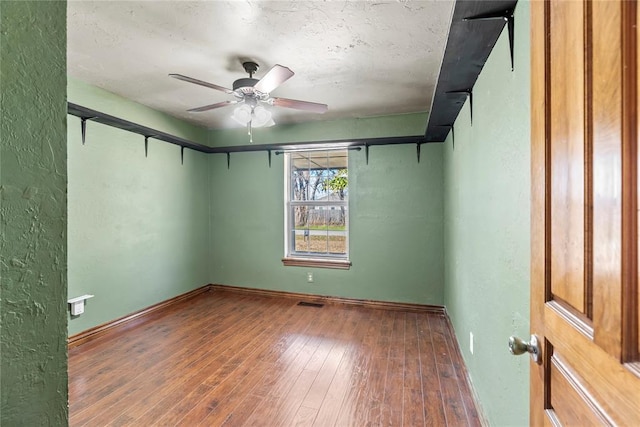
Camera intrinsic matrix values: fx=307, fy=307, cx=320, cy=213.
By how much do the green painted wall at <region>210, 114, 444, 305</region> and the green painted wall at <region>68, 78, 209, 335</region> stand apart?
1.58 ft

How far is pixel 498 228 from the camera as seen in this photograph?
155 cm

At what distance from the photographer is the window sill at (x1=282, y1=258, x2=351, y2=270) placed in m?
4.07

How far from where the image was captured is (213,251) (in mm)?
4676

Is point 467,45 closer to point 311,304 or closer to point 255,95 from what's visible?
point 255,95

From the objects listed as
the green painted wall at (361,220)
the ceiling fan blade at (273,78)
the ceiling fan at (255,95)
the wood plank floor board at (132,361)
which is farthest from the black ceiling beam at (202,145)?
the wood plank floor board at (132,361)

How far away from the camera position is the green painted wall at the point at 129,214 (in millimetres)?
2869

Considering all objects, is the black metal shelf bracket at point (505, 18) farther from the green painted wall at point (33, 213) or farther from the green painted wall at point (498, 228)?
the green painted wall at point (33, 213)

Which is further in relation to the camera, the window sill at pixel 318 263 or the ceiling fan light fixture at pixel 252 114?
the window sill at pixel 318 263

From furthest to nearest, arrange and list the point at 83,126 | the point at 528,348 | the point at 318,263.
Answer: the point at 318,263, the point at 83,126, the point at 528,348

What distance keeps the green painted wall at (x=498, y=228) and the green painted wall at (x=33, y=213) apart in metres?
1.43

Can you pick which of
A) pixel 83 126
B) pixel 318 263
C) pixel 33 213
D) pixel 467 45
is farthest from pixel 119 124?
pixel 467 45

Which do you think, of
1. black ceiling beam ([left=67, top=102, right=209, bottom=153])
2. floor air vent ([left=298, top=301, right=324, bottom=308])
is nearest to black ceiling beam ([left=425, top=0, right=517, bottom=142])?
floor air vent ([left=298, top=301, right=324, bottom=308])

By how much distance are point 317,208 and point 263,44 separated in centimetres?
247

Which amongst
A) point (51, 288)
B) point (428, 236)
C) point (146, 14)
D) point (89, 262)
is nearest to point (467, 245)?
point (428, 236)
